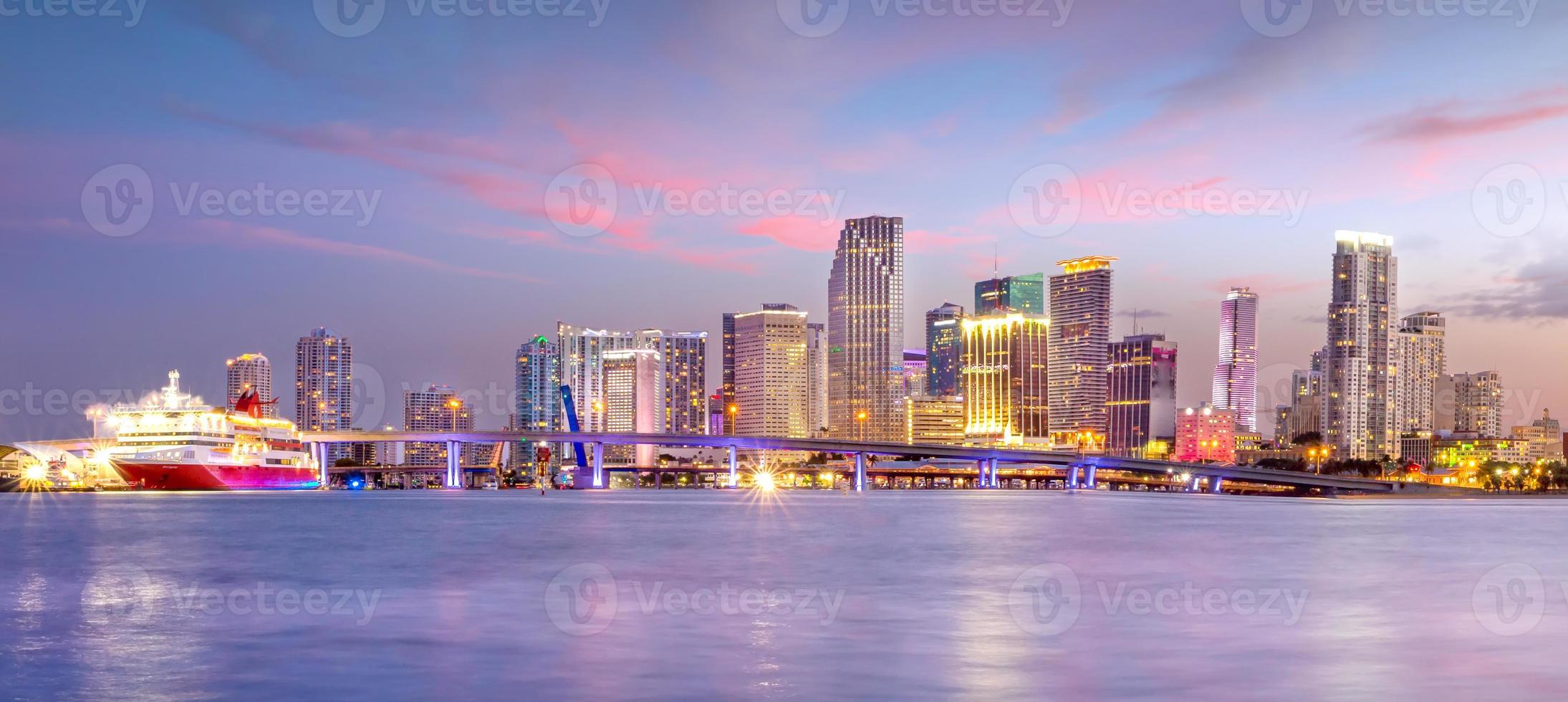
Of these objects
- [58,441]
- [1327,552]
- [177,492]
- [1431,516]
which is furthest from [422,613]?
[58,441]

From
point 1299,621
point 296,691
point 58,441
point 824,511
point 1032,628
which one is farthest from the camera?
point 58,441

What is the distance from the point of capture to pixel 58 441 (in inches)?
7854

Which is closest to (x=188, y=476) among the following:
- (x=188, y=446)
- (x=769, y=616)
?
(x=188, y=446)

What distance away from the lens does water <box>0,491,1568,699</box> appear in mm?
24625

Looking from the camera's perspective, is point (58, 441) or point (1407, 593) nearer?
point (1407, 593)

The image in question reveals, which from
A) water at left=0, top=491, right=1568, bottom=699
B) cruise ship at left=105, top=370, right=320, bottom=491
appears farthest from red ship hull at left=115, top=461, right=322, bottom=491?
water at left=0, top=491, right=1568, bottom=699

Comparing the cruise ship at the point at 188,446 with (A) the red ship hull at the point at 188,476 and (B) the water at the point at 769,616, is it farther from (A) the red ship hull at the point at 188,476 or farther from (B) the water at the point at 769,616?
(B) the water at the point at 769,616

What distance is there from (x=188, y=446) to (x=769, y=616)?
15161cm

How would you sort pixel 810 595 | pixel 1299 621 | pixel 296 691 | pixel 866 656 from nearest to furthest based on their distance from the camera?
pixel 296 691 → pixel 866 656 → pixel 1299 621 → pixel 810 595

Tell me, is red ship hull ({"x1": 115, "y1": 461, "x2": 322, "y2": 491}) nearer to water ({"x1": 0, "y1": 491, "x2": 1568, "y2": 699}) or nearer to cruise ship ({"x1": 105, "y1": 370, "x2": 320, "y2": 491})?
cruise ship ({"x1": 105, "y1": 370, "x2": 320, "y2": 491})

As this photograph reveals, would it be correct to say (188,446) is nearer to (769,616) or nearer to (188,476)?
(188,476)

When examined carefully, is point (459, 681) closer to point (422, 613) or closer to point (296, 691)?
point (296, 691)

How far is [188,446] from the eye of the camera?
16712cm

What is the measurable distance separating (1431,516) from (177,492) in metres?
149
